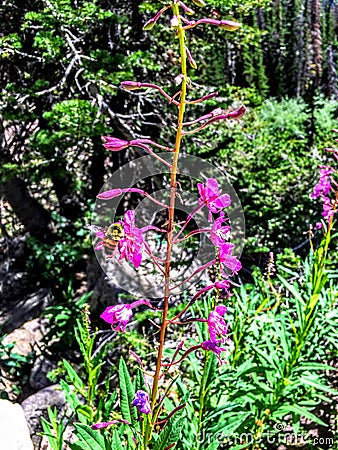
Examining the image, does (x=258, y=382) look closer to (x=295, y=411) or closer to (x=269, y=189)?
(x=295, y=411)

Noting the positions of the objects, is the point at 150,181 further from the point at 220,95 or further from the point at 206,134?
the point at 220,95

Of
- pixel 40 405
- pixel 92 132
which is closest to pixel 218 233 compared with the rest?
pixel 92 132

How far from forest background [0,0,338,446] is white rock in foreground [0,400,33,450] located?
2081 mm

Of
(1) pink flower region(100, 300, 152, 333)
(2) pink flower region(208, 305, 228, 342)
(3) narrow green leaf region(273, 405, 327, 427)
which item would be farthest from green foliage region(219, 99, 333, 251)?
(1) pink flower region(100, 300, 152, 333)

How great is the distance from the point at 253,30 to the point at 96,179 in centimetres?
256

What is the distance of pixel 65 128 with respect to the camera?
12.9 ft

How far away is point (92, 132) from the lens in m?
3.87

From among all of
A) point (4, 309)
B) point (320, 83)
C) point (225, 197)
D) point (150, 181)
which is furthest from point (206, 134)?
point (320, 83)

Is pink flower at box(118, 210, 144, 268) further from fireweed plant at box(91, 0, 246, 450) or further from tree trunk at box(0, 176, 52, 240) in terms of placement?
tree trunk at box(0, 176, 52, 240)

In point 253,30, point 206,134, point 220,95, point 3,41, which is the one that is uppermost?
point 3,41

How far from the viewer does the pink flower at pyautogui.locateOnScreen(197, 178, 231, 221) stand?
4.36 ft

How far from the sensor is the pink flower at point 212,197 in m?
1.33

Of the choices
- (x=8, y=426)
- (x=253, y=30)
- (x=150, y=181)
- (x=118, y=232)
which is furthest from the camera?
(x=150, y=181)

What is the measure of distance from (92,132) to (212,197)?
2.73 meters
